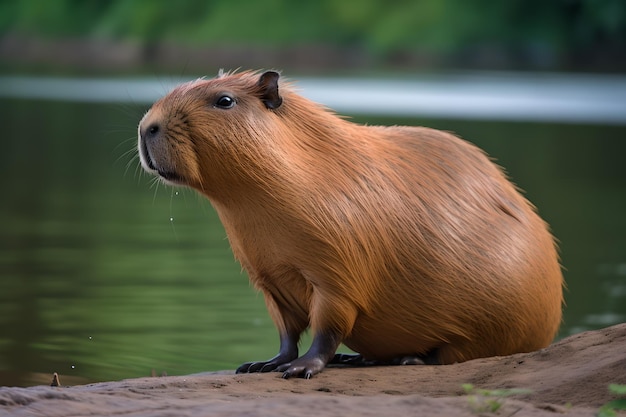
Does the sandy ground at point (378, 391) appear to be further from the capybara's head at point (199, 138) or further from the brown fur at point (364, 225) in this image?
the capybara's head at point (199, 138)

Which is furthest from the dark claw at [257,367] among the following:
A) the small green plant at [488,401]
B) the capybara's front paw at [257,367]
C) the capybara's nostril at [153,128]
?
the small green plant at [488,401]

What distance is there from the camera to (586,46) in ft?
145

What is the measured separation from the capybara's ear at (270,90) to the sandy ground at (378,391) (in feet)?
3.35

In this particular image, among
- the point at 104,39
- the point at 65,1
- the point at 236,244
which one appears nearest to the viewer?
the point at 236,244

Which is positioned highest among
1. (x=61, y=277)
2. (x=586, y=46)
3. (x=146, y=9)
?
(x=146, y=9)

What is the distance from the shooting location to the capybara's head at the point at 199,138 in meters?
4.68

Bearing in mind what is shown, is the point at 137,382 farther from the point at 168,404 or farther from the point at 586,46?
the point at 586,46

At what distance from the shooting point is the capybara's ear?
190 inches

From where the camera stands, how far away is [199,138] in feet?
15.4

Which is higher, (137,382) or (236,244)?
(236,244)

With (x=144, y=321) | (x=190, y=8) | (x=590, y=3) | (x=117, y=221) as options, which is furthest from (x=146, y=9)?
(x=144, y=321)

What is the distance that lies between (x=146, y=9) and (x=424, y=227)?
47841 millimetres

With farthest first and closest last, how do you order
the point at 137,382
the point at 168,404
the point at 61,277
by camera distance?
the point at 61,277, the point at 137,382, the point at 168,404

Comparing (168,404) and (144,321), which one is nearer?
(168,404)
